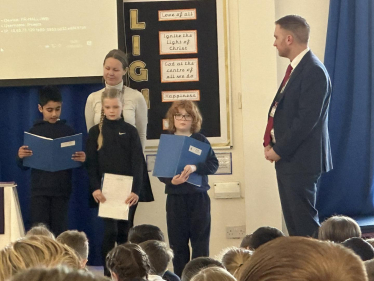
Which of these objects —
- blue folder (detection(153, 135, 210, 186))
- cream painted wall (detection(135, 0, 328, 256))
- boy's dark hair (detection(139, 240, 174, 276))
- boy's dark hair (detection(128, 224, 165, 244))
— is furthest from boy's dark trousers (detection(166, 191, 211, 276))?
boy's dark hair (detection(139, 240, 174, 276))

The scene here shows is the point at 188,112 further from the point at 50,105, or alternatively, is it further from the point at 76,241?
the point at 76,241

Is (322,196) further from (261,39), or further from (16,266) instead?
(16,266)

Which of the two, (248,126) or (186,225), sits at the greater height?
(248,126)

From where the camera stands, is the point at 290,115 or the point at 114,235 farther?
the point at 114,235

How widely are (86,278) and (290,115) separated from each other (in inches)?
116

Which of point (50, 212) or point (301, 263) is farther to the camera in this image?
Result: point (50, 212)

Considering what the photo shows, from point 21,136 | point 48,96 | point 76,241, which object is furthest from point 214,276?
point 21,136

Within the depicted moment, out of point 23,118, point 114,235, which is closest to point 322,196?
point 114,235

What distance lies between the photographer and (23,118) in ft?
14.6

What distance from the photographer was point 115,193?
3.77 meters

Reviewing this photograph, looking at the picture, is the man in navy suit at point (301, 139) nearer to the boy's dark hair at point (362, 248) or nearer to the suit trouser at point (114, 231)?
the suit trouser at point (114, 231)

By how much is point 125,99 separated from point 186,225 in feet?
3.20

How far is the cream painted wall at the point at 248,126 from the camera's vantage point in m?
4.47

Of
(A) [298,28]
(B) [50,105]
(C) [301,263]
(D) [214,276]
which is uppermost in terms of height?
(A) [298,28]
